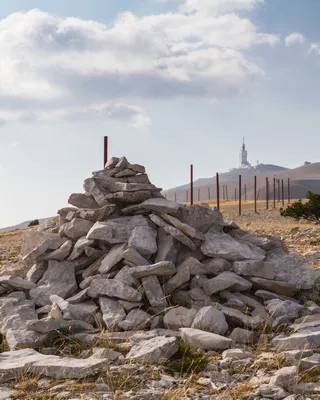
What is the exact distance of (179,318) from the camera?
23.6ft

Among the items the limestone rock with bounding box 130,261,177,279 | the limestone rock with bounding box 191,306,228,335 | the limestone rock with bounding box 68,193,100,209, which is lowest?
the limestone rock with bounding box 191,306,228,335

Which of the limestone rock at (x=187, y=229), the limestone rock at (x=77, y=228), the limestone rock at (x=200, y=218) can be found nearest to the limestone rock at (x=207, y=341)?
the limestone rock at (x=187, y=229)

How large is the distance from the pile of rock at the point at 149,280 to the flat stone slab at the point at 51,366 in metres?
0.05

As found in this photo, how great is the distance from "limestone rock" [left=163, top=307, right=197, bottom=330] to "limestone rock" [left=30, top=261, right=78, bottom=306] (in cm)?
201

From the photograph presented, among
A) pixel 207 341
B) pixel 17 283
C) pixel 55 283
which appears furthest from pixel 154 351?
pixel 17 283

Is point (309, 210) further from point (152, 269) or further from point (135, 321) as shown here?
point (135, 321)

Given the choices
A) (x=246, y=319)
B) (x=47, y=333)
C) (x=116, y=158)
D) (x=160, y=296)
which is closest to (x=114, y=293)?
(x=160, y=296)

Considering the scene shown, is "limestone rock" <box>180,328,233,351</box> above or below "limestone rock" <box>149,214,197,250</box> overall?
below

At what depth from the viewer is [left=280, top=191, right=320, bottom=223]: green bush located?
3156cm

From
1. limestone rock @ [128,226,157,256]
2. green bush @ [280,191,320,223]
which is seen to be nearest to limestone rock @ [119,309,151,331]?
limestone rock @ [128,226,157,256]

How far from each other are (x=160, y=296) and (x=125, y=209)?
101 inches

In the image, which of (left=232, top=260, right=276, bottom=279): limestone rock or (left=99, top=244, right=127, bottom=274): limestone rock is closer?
(left=99, top=244, right=127, bottom=274): limestone rock

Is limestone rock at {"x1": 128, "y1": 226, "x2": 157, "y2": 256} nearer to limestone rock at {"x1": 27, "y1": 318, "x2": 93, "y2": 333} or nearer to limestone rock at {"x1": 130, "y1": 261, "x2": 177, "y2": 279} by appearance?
limestone rock at {"x1": 130, "y1": 261, "x2": 177, "y2": 279}

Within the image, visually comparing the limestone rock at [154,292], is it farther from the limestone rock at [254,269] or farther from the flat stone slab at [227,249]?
the limestone rock at [254,269]
